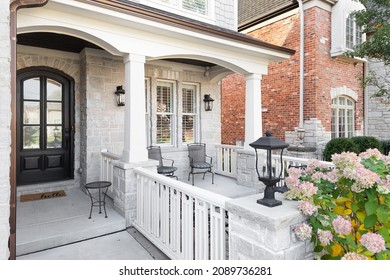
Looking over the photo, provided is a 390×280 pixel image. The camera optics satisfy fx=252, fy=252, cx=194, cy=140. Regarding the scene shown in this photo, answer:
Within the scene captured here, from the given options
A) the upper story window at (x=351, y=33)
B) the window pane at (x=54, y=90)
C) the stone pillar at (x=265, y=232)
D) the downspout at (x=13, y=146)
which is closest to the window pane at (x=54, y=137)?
the window pane at (x=54, y=90)

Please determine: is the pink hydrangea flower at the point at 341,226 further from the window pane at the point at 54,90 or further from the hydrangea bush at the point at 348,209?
the window pane at the point at 54,90

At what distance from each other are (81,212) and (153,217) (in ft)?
4.86

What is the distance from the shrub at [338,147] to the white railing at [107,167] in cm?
593

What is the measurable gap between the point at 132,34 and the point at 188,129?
345cm

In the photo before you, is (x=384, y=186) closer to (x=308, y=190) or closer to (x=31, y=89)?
(x=308, y=190)

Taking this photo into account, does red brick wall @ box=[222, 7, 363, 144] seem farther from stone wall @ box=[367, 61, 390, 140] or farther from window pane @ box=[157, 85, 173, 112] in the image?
window pane @ box=[157, 85, 173, 112]

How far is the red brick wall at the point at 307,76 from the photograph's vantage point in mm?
7738

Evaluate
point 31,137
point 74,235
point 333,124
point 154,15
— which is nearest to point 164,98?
point 154,15

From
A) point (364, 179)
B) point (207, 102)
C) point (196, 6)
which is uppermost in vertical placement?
point (196, 6)

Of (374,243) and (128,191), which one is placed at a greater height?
(374,243)

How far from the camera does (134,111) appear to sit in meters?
3.91

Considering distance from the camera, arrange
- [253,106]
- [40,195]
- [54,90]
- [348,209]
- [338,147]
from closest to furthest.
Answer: [348,209] < [40,195] < [54,90] < [253,106] < [338,147]
